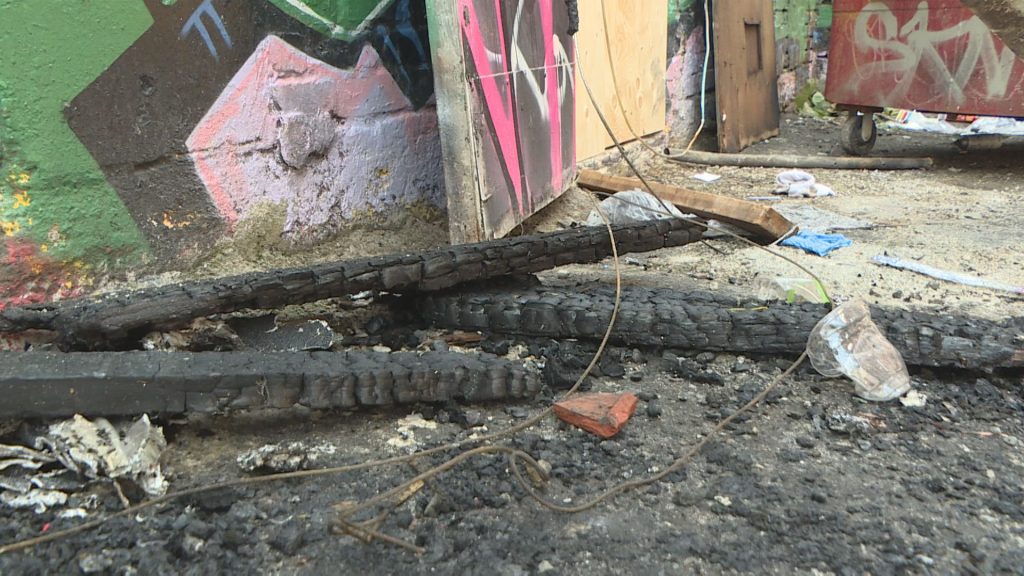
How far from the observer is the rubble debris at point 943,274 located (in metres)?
3.02

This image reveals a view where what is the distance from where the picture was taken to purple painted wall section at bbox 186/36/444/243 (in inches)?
112

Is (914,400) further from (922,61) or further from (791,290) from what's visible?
(922,61)

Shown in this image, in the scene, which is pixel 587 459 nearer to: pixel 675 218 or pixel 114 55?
pixel 675 218

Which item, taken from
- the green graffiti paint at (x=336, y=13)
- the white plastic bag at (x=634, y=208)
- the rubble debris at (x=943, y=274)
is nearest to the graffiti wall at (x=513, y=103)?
the white plastic bag at (x=634, y=208)

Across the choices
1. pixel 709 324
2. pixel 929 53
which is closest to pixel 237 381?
pixel 709 324

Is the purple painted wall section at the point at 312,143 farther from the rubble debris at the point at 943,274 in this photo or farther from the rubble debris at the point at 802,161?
the rubble debris at the point at 802,161

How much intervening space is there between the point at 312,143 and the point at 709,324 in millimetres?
1864

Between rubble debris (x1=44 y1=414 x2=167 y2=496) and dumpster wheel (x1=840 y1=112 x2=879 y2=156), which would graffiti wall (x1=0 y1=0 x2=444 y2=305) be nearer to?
rubble debris (x1=44 y1=414 x2=167 y2=496)

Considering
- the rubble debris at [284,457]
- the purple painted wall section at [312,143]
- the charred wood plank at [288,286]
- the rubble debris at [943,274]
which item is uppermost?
the purple painted wall section at [312,143]

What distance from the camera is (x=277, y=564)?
56.5 inches

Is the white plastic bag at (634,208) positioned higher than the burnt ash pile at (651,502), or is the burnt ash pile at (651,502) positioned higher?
the white plastic bag at (634,208)

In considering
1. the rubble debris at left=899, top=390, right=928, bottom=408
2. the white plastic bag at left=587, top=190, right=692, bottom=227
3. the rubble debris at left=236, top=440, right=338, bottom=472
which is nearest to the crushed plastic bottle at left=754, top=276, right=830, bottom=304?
the rubble debris at left=899, top=390, right=928, bottom=408

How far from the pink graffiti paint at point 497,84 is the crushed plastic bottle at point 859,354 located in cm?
167

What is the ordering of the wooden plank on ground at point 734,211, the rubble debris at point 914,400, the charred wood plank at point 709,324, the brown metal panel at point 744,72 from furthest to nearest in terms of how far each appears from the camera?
the brown metal panel at point 744,72 → the wooden plank on ground at point 734,211 → the charred wood plank at point 709,324 → the rubble debris at point 914,400
